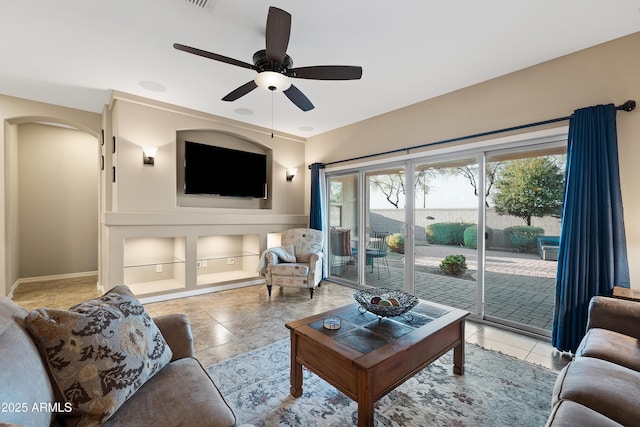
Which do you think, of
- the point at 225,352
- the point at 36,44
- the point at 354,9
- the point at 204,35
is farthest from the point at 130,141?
the point at 354,9

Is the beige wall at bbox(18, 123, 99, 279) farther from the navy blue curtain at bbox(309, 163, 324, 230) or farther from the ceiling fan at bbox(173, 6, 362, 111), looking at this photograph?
the ceiling fan at bbox(173, 6, 362, 111)

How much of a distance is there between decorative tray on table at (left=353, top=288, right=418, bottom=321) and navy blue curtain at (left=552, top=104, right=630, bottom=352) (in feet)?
5.14

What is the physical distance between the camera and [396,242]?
418cm

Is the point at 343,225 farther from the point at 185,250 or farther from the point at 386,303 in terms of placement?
the point at 386,303

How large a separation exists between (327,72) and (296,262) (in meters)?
2.93

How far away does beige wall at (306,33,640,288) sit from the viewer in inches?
90.9

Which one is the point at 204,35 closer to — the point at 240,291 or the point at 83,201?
the point at 240,291

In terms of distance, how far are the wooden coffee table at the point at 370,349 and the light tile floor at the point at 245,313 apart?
2.93ft

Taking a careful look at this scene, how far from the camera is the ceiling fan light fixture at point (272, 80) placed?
2293mm

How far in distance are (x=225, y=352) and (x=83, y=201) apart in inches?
186

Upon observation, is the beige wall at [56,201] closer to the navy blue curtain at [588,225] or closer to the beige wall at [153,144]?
the beige wall at [153,144]

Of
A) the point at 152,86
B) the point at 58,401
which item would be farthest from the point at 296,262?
the point at 58,401

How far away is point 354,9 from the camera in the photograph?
82.5 inches

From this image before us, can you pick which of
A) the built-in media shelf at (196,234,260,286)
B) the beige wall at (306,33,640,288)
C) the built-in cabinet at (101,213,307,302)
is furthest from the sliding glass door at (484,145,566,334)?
the built-in media shelf at (196,234,260,286)
